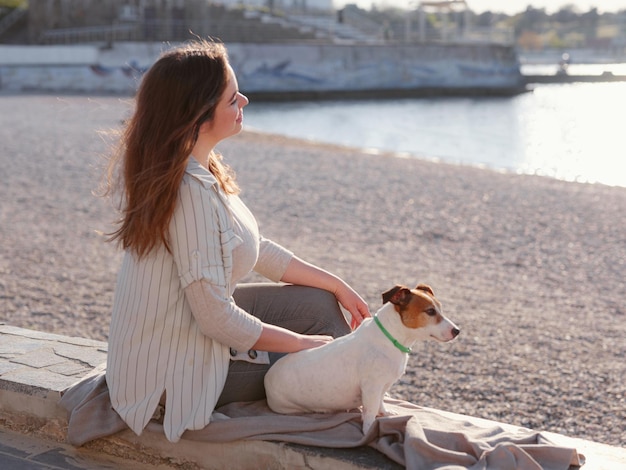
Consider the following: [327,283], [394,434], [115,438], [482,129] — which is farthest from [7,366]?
[482,129]

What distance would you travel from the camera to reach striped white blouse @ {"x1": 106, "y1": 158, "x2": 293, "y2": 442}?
8.62ft

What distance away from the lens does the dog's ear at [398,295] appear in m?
2.63

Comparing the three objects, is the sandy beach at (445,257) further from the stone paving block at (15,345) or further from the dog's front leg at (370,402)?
the dog's front leg at (370,402)

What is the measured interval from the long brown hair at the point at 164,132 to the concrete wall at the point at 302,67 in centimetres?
3150

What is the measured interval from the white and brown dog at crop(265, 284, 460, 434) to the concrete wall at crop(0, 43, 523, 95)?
104ft

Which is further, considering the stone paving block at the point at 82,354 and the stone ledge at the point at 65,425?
the stone paving block at the point at 82,354

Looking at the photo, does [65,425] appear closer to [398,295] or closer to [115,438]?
[115,438]

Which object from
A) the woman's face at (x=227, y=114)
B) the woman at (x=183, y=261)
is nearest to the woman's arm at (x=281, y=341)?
the woman at (x=183, y=261)

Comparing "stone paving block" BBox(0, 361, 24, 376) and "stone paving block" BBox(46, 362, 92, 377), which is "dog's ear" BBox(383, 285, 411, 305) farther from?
"stone paving block" BBox(0, 361, 24, 376)

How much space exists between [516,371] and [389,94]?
137 ft

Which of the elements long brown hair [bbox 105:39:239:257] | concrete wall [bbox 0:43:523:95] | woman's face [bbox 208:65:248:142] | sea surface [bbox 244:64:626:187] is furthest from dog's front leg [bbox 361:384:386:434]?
concrete wall [bbox 0:43:523:95]

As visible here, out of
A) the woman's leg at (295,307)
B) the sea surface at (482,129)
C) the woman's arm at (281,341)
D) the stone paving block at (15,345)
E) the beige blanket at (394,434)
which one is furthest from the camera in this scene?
the sea surface at (482,129)

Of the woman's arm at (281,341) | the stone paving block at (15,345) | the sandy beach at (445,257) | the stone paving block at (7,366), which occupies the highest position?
A: the woman's arm at (281,341)

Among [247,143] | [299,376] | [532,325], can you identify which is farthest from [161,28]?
[299,376]
